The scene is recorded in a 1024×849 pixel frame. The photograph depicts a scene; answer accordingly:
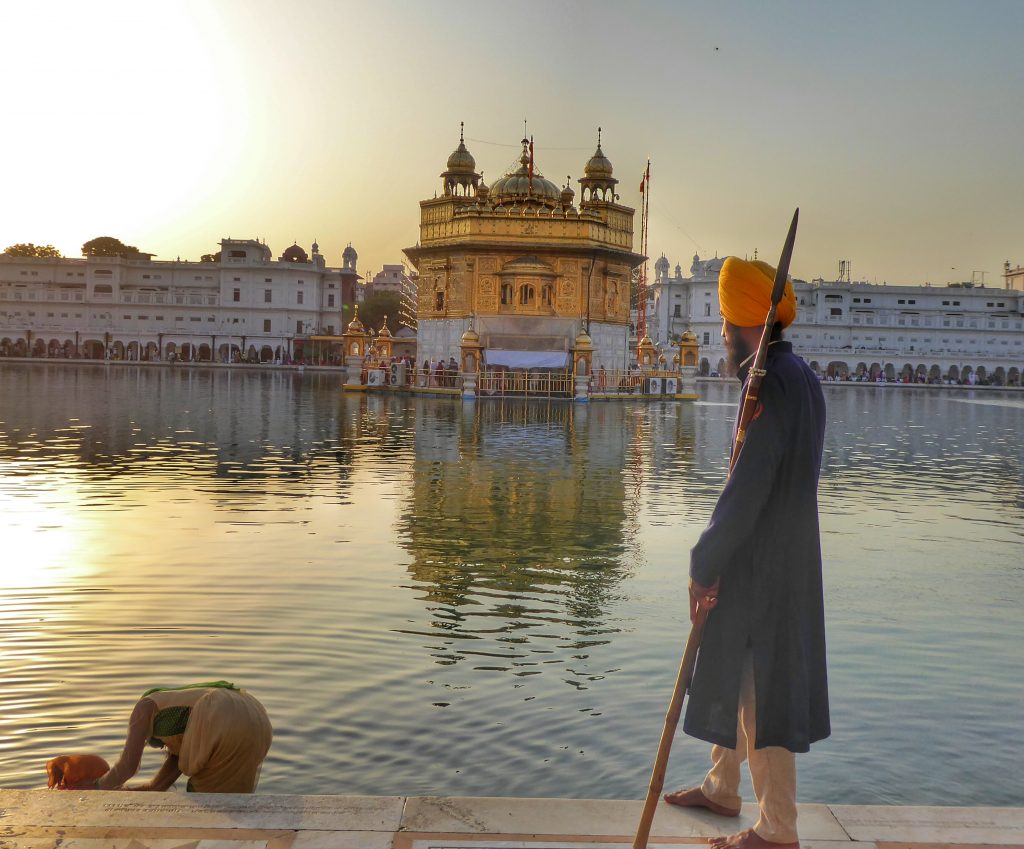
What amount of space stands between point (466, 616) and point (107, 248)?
4017 inches

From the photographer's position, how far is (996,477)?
15.3 metres

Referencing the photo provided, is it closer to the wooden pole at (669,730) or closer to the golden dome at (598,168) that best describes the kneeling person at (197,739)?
the wooden pole at (669,730)

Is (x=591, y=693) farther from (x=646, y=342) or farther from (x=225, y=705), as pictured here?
(x=646, y=342)

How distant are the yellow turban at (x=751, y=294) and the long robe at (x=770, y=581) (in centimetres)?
21

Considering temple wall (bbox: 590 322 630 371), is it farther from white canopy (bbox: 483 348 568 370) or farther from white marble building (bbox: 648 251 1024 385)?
white marble building (bbox: 648 251 1024 385)

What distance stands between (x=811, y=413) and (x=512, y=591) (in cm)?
427

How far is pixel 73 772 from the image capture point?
348 cm

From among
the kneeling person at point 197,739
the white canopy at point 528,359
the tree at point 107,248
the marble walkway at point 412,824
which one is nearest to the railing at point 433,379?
the white canopy at point 528,359

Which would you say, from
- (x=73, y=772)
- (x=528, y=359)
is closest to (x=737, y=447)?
(x=73, y=772)

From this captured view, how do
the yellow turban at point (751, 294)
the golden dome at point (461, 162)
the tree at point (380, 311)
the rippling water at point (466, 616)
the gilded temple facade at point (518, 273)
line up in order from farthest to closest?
the tree at point (380, 311), the golden dome at point (461, 162), the gilded temple facade at point (518, 273), the rippling water at point (466, 616), the yellow turban at point (751, 294)

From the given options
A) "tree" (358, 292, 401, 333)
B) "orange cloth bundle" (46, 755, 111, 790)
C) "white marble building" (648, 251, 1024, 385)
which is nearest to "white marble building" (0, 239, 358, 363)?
"tree" (358, 292, 401, 333)

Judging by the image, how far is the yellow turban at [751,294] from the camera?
3406 mm

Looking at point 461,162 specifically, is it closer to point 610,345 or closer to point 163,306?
point 610,345

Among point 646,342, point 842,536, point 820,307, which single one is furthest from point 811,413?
point 820,307
